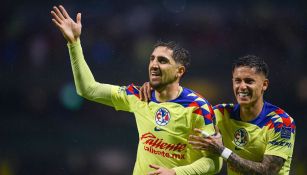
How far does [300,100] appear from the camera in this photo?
20.8 ft

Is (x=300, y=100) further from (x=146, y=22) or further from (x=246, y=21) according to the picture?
(x=146, y=22)

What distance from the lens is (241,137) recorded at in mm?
3688

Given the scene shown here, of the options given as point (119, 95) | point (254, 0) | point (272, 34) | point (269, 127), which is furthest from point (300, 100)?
point (119, 95)

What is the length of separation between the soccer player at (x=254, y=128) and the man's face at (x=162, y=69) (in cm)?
45

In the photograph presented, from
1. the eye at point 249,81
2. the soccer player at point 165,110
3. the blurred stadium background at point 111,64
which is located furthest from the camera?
the blurred stadium background at point 111,64

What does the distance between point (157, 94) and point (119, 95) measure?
28cm

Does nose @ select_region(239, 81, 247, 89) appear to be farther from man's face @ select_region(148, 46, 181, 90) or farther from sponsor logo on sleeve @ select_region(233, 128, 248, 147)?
man's face @ select_region(148, 46, 181, 90)

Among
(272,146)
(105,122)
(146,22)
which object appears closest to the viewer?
(272,146)

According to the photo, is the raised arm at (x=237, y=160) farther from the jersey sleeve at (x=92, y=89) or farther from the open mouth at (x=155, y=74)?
the jersey sleeve at (x=92, y=89)

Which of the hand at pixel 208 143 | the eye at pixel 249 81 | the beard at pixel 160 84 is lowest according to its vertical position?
the hand at pixel 208 143

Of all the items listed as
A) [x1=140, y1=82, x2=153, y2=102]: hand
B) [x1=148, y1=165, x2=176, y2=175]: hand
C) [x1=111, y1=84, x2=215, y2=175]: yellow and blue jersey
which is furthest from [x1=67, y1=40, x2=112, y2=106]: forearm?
[x1=148, y1=165, x2=176, y2=175]: hand

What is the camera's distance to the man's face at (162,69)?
3523mm

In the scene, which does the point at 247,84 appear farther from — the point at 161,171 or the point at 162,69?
the point at 161,171

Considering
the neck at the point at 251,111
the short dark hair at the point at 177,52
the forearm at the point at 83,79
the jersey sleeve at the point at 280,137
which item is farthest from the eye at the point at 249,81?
the forearm at the point at 83,79
